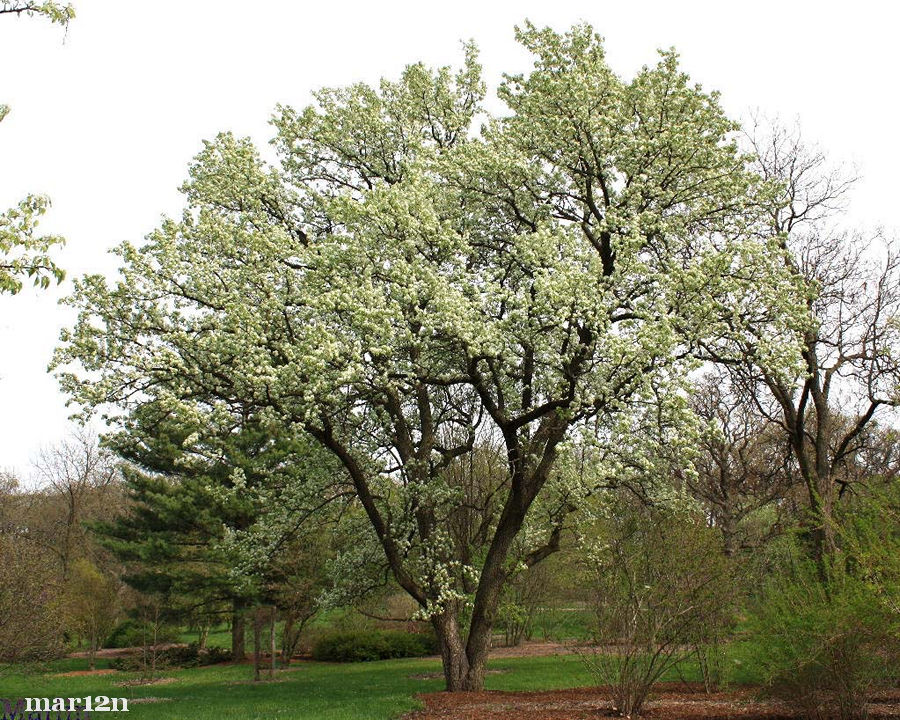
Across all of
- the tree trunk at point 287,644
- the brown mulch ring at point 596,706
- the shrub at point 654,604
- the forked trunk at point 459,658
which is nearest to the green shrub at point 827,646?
the brown mulch ring at point 596,706

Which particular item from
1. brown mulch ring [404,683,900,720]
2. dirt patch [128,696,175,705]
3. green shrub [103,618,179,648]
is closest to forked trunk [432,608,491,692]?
brown mulch ring [404,683,900,720]

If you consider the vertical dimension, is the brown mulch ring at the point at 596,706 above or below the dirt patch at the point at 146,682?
above

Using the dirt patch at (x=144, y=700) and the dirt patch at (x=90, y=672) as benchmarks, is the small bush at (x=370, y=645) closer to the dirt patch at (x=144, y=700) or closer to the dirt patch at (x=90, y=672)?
the dirt patch at (x=90, y=672)

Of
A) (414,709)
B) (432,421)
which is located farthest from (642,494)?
(414,709)

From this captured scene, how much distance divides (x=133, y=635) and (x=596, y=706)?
32.3 meters

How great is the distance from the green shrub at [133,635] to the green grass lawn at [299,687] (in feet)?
19.3

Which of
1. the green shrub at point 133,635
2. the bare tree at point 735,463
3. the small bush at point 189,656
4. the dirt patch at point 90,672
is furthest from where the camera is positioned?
the green shrub at point 133,635

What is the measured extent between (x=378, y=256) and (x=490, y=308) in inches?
90.5

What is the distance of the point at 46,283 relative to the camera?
249 inches

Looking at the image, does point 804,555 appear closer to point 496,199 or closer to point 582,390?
point 582,390

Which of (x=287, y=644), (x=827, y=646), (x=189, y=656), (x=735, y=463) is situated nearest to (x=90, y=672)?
(x=189, y=656)

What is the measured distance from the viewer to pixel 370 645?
31500 mm

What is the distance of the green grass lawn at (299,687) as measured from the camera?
13832 millimetres

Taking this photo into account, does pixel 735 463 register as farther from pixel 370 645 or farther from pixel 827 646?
pixel 827 646
